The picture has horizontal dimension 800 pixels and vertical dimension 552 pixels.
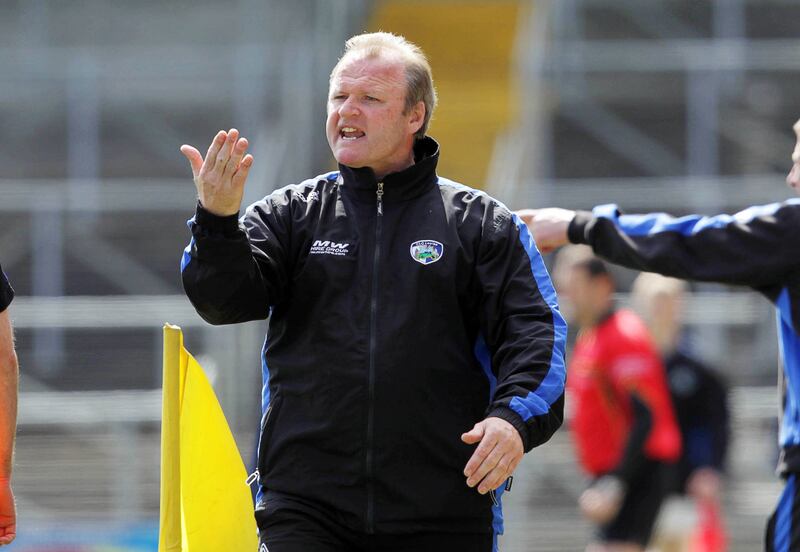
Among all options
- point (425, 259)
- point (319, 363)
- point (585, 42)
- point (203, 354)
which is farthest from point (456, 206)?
point (585, 42)

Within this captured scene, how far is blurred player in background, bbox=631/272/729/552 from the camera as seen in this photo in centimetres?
784

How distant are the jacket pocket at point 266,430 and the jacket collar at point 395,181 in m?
0.57

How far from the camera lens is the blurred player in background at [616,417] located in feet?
24.4

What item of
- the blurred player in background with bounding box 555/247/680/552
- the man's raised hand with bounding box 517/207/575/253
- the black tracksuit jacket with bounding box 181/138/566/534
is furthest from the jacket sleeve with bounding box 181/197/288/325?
the blurred player in background with bounding box 555/247/680/552

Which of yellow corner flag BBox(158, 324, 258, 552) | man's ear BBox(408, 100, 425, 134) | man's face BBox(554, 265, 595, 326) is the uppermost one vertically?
man's ear BBox(408, 100, 425, 134)

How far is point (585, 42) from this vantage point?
16219mm

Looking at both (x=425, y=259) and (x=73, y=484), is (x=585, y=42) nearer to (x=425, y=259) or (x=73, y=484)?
(x=73, y=484)

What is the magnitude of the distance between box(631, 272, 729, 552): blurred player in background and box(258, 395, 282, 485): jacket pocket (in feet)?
14.2

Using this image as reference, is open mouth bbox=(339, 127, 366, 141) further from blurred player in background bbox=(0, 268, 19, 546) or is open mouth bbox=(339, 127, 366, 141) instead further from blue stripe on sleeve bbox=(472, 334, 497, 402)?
blurred player in background bbox=(0, 268, 19, 546)

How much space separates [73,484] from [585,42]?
27.4 ft

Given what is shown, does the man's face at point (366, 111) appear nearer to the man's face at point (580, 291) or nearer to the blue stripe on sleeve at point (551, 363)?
the blue stripe on sleeve at point (551, 363)

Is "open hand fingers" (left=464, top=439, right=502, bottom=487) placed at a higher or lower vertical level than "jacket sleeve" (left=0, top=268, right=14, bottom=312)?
lower

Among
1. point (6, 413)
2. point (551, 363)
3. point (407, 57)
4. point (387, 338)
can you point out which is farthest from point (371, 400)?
point (6, 413)

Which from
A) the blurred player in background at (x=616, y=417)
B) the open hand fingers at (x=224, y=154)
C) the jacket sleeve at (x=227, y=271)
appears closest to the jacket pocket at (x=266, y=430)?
the jacket sleeve at (x=227, y=271)
